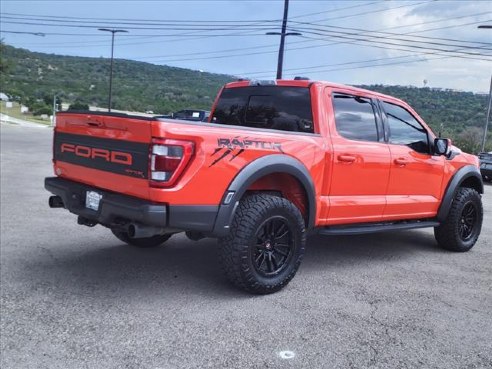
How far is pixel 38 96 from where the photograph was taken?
2657 inches

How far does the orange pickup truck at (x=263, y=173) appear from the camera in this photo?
3898mm

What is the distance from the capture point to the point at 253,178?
14.0 feet

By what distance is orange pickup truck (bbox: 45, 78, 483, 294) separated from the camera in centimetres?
390

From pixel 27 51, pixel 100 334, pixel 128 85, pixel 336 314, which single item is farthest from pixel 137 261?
pixel 27 51

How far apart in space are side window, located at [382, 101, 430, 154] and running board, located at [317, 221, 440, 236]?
84 centimetres

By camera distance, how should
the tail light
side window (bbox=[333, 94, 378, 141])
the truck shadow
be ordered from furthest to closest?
side window (bbox=[333, 94, 378, 141]) → the truck shadow → the tail light

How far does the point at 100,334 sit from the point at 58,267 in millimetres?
1725

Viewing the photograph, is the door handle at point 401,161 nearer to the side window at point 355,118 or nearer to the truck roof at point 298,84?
the side window at point 355,118

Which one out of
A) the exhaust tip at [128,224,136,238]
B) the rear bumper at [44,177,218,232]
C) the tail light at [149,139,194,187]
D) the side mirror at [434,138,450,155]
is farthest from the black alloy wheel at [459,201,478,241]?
the exhaust tip at [128,224,136,238]

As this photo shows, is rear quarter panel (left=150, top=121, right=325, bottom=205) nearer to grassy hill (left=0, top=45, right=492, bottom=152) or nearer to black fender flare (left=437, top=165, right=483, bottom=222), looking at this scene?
black fender flare (left=437, top=165, right=483, bottom=222)

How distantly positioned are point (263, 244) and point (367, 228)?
57.3 inches

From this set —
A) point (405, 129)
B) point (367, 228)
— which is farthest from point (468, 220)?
point (367, 228)

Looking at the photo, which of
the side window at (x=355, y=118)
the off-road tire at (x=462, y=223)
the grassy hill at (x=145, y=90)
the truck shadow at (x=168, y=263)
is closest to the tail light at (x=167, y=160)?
the truck shadow at (x=168, y=263)

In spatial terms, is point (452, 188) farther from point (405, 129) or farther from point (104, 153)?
point (104, 153)
